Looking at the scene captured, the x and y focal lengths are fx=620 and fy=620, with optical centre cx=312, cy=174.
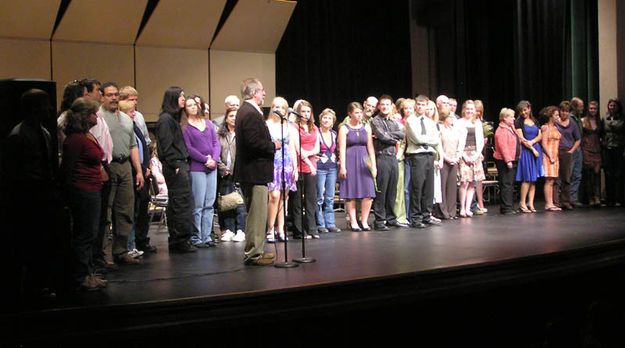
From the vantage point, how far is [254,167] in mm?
4770

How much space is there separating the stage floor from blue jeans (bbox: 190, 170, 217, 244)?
0.79 ft

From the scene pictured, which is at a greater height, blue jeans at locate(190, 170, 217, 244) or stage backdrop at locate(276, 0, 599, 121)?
stage backdrop at locate(276, 0, 599, 121)

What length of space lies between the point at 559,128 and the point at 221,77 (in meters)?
5.03

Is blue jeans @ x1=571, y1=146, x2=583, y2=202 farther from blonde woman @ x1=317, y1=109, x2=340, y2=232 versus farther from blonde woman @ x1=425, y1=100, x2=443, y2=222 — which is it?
blonde woman @ x1=317, y1=109, x2=340, y2=232

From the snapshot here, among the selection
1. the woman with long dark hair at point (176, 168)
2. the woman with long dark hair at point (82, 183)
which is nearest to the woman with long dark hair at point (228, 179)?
the woman with long dark hair at point (176, 168)

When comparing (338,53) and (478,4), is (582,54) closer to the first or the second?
(478,4)

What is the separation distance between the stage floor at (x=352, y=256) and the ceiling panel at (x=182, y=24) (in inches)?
134

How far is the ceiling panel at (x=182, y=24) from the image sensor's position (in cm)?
900

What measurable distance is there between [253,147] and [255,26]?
5475mm

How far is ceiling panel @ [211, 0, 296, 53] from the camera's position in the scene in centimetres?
959

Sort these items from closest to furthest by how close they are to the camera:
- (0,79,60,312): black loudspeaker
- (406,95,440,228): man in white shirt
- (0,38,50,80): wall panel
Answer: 1. (0,79,60,312): black loudspeaker
2. (406,95,440,228): man in white shirt
3. (0,38,50,80): wall panel

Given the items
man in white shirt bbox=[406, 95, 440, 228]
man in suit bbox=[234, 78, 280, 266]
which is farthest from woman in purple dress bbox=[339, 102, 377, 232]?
man in suit bbox=[234, 78, 280, 266]

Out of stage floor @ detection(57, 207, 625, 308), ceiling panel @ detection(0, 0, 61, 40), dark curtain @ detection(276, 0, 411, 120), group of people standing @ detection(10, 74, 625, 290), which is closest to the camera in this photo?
stage floor @ detection(57, 207, 625, 308)

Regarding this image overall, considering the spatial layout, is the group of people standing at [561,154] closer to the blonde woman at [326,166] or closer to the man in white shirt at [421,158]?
the man in white shirt at [421,158]
